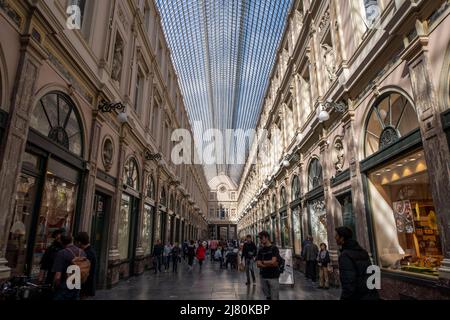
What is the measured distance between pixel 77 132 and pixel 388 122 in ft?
27.1

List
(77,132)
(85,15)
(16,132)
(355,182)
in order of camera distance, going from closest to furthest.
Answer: (16,132) < (77,132) < (355,182) < (85,15)

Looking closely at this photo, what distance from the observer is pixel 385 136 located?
306 inches

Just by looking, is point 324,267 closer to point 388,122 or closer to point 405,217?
point 405,217

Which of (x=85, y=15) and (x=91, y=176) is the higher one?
(x=85, y=15)

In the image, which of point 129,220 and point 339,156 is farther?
point 129,220

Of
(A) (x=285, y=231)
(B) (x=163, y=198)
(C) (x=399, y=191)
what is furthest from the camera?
(B) (x=163, y=198)

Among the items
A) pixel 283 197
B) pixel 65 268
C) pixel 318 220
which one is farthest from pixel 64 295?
pixel 283 197

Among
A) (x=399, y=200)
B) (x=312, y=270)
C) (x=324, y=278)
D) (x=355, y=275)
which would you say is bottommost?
(x=324, y=278)

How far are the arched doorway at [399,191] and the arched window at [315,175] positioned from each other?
4053 mm

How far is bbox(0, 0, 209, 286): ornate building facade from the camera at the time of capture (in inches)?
215

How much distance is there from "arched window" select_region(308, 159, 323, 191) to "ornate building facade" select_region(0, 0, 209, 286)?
307 inches

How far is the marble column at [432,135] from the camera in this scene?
5.28 m

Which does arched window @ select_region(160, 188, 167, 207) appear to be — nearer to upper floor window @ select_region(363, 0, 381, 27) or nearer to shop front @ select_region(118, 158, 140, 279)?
shop front @ select_region(118, 158, 140, 279)

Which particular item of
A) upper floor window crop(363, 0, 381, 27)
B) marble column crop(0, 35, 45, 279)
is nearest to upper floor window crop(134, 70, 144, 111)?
marble column crop(0, 35, 45, 279)
